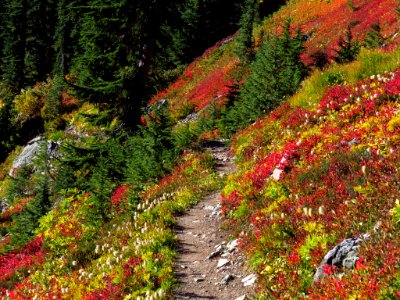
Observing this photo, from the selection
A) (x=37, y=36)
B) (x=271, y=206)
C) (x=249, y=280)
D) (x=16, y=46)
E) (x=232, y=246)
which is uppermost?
(x=16, y=46)

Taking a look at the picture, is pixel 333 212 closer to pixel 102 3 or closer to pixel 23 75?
pixel 102 3

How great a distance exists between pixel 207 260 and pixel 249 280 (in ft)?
4.44

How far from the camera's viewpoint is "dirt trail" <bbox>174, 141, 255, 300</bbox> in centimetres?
579

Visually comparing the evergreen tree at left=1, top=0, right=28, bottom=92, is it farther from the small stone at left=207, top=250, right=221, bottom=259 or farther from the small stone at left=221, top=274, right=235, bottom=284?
the small stone at left=221, top=274, right=235, bottom=284

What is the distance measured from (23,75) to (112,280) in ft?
206

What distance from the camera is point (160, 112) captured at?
1452 centimetres

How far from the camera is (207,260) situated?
22.9 feet

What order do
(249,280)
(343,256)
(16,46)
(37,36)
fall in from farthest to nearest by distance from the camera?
(16,46)
(37,36)
(249,280)
(343,256)

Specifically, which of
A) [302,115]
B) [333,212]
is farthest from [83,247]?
[302,115]

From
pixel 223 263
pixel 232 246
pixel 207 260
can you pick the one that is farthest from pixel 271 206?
pixel 207 260

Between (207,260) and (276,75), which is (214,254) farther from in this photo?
(276,75)

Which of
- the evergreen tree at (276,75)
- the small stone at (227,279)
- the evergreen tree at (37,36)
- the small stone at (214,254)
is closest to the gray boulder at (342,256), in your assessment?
the small stone at (227,279)

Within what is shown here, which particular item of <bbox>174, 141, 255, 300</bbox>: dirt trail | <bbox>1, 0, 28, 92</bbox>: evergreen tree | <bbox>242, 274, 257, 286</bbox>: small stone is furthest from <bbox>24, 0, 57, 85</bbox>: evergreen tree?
<bbox>242, 274, 257, 286</bbox>: small stone

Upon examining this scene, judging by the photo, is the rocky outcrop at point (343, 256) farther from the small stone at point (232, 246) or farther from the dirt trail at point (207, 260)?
the small stone at point (232, 246)
